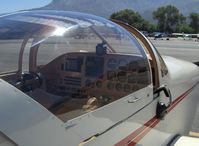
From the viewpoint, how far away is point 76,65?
3.46 m

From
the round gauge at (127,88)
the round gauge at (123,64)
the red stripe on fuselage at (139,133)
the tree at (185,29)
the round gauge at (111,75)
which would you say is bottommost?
the tree at (185,29)

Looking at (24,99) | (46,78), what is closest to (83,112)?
(46,78)

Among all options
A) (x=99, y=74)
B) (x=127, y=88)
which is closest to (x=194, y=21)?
(x=127, y=88)

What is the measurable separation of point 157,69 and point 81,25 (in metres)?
0.96

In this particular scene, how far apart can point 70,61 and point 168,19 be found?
15481cm

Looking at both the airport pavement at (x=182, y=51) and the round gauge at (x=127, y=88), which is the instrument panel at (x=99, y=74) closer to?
the round gauge at (x=127, y=88)

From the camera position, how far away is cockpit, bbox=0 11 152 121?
2396mm

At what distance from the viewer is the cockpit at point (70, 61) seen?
7.86 ft

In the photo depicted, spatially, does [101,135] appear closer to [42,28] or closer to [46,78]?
[46,78]

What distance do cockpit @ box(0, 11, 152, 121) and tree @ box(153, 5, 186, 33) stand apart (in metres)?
145

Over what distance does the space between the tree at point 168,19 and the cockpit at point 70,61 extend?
144681 mm

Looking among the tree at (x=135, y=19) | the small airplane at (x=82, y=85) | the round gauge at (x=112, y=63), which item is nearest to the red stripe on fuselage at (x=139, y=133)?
the small airplane at (x=82, y=85)

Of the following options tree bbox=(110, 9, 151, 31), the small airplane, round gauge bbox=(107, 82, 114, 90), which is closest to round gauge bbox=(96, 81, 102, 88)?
the small airplane

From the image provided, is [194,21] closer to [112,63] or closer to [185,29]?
[185,29]
